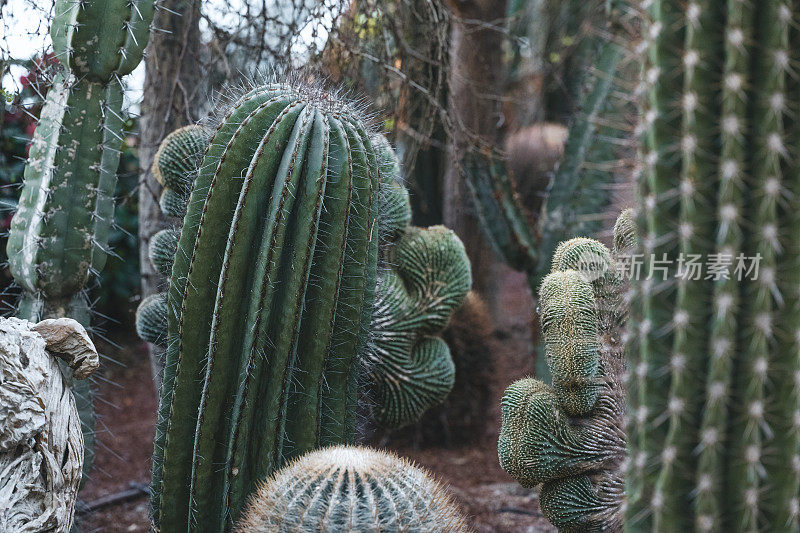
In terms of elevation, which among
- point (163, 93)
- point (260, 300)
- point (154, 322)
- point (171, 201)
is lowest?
point (154, 322)

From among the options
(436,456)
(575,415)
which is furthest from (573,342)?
(436,456)

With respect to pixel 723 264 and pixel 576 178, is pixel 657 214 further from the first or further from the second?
pixel 576 178

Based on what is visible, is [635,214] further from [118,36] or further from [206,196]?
[118,36]

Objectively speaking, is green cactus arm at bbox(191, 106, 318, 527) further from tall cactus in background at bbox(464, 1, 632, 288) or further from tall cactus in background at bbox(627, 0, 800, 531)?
tall cactus in background at bbox(464, 1, 632, 288)

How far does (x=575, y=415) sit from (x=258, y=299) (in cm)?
101

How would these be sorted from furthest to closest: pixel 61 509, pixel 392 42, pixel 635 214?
pixel 392 42 < pixel 61 509 < pixel 635 214

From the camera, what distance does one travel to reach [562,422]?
6.87ft

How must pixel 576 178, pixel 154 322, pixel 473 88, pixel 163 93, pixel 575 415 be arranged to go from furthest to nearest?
pixel 473 88 < pixel 576 178 < pixel 163 93 < pixel 154 322 < pixel 575 415

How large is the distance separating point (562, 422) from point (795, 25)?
1.29 meters

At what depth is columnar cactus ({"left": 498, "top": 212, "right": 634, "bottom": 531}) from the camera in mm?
2020

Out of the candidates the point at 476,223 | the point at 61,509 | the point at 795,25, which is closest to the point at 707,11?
the point at 795,25

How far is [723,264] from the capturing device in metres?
1.16

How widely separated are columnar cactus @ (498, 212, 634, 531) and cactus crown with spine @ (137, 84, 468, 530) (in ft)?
1.87

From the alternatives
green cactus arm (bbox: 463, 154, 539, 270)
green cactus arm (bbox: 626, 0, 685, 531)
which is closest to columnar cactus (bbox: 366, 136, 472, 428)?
green cactus arm (bbox: 463, 154, 539, 270)
